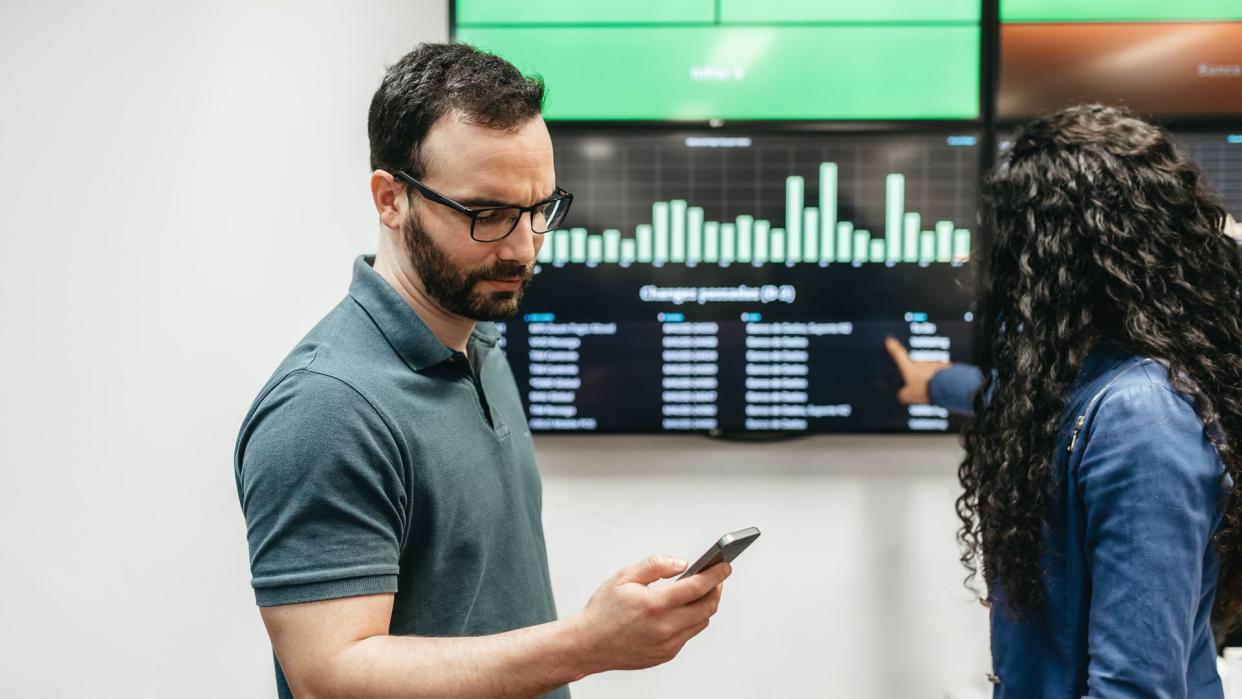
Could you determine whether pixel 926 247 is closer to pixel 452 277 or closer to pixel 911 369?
pixel 911 369

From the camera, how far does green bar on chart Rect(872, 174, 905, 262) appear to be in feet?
6.09

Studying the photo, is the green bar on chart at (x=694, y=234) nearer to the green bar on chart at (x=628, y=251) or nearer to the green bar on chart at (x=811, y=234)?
the green bar on chart at (x=628, y=251)

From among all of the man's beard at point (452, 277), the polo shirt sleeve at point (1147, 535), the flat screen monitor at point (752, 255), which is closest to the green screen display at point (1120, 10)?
the flat screen monitor at point (752, 255)

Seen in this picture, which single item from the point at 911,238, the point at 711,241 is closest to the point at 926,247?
the point at 911,238

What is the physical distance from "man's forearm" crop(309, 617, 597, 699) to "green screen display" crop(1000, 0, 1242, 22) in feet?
5.45

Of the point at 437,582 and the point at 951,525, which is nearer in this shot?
the point at 437,582

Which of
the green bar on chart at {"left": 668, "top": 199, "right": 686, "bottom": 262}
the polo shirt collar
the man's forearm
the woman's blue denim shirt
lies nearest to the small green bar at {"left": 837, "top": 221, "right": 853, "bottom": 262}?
the green bar on chart at {"left": 668, "top": 199, "right": 686, "bottom": 262}

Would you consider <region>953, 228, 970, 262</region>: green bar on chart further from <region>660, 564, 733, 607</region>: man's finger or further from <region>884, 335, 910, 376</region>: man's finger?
<region>660, 564, 733, 607</region>: man's finger

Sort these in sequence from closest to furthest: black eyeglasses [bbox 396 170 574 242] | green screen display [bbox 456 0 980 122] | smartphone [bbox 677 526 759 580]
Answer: smartphone [bbox 677 526 759 580], black eyeglasses [bbox 396 170 574 242], green screen display [bbox 456 0 980 122]

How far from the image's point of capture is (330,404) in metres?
0.98

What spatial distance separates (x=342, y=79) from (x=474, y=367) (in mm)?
942

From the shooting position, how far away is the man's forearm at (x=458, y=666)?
92cm

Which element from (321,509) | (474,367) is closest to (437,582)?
(321,509)

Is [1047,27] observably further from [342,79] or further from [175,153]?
[175,153]
